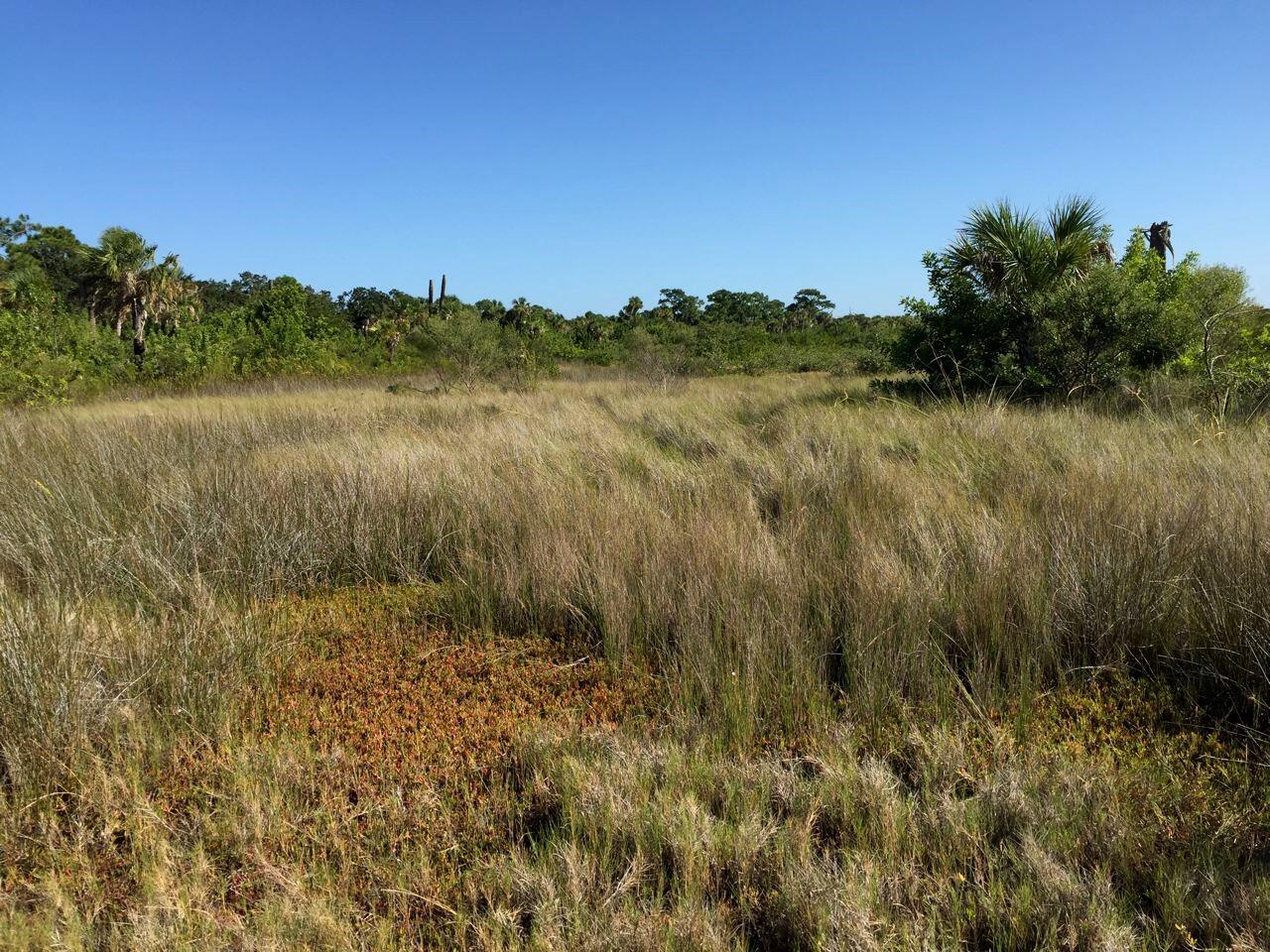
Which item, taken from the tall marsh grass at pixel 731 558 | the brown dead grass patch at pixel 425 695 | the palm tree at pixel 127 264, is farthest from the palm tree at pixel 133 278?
the brown dead grass patch at pixel 425 695

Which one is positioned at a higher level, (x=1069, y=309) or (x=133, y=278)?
(x=133, y=278)

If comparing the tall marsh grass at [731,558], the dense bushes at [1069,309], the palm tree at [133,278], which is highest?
the palm tree at [133,278]

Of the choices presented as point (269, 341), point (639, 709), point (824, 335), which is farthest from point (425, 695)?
point (824, 335)

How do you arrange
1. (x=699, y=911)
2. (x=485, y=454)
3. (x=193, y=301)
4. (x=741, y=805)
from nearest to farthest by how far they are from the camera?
(x=699, y=911) → (x=741, y=805) → (x=485, y=454) → (x=193, y=301)

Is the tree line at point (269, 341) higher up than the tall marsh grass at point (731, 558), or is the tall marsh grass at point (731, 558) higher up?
the tree line at point (269, 341)

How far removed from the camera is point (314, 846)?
185 centimetres

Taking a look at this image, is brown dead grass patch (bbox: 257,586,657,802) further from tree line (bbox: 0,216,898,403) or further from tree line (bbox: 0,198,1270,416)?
tree line (bbox: 0,216,898,403)

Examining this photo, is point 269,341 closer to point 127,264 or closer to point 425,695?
point 127,264

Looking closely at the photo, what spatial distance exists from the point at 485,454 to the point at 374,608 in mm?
2761

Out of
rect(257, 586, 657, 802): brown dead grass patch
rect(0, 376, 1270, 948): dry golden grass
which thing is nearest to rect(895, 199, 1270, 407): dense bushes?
rect(0, 376, 1270, 948): dry golden grass

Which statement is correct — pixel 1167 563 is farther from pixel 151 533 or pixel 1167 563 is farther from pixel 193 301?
pixel 193 301

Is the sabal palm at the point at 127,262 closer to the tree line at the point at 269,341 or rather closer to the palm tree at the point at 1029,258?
the tree line at the point at 269,341

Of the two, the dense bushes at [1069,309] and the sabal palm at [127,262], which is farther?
the sabal palm at [127,262]

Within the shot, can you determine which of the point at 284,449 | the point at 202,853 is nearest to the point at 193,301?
the point at 284,449
